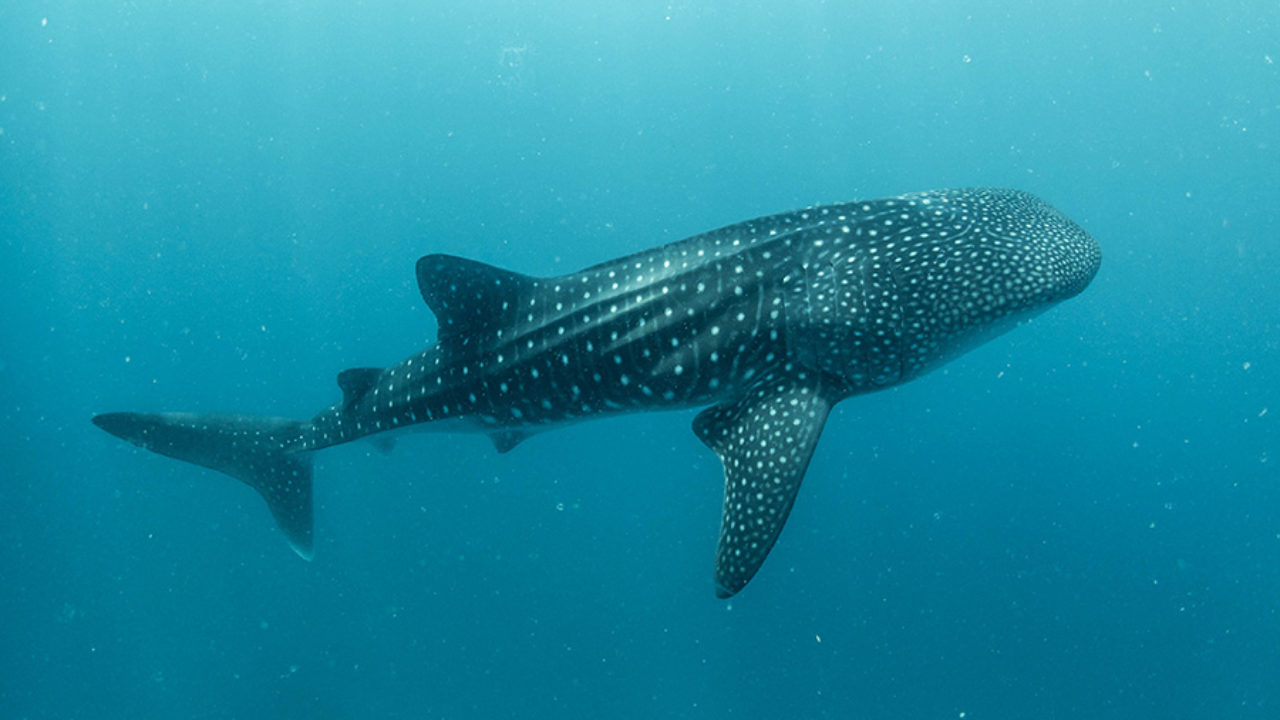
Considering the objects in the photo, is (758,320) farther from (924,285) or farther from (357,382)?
(357,382)

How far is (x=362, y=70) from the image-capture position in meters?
18.2

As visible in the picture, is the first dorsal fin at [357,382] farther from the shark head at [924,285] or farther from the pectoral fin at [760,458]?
the shark head at [924,285]

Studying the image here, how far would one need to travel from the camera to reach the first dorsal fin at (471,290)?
509cm

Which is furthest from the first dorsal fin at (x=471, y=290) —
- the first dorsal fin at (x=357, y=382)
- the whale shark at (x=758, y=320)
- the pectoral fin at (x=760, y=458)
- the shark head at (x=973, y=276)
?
the shark head at (x=973, y=276)

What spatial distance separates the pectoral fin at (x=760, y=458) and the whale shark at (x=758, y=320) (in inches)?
0.4

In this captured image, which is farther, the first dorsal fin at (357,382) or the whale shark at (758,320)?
the first dorsal fin at (357,382)

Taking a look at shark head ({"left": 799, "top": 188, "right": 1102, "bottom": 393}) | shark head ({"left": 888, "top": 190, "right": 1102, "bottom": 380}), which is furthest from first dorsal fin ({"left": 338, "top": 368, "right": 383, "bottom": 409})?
shark head ({"left": 888, "top": 190, "right": 1102, "bottom": 380})

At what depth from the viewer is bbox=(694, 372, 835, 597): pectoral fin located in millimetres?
4203

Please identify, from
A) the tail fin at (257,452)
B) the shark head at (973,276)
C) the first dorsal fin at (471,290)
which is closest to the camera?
the shark head at (973,276)

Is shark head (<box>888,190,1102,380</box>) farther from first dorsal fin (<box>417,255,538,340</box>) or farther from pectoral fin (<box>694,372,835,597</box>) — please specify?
first dorsal fin (<box>417,255,538,340</box>)

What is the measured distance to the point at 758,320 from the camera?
458 cm

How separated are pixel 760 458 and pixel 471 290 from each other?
7.96 ft

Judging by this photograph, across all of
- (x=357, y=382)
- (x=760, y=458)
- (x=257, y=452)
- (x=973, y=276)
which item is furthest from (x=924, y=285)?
(x=257, y=452)

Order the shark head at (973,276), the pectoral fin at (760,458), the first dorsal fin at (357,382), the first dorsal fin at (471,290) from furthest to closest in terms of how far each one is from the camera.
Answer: the first dorsal fin at (357,382) < the first dorsal fin at (471,290) < the shark head at (973,276) < the pectoral fin at (760,458)
